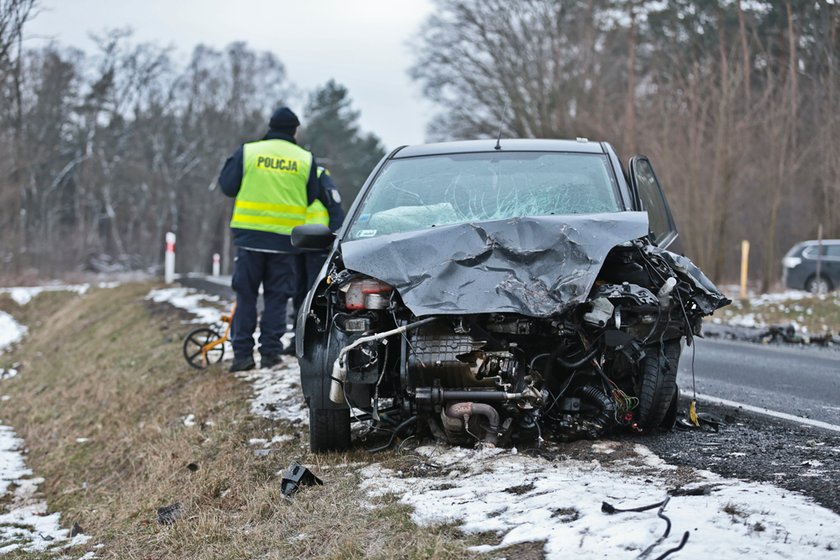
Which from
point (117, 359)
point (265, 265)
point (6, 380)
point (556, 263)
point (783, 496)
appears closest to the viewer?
point (783, 496)

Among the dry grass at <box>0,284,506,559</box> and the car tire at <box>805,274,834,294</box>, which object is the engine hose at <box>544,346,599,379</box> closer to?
the dry grass at <box>0,284,506,559</box>

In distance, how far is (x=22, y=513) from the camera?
701cm

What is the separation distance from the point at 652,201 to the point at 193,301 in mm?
10514

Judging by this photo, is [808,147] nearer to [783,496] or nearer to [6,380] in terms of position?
[6,380]

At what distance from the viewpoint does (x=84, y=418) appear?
9922 mm

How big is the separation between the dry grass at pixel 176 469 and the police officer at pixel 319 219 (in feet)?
3.59

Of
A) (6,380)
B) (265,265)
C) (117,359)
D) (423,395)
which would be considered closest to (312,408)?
(423,395)

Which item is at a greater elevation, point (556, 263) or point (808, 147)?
point (808, 147)

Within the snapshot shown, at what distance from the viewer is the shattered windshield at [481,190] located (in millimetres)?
5832

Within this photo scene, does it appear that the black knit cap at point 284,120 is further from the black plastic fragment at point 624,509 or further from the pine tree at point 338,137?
the pine tree at point 338,137

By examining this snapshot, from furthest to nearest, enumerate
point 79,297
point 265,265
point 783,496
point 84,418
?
point 79,297
point 84,418
point 265,265
point 783,496

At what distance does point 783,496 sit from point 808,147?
21462 mm

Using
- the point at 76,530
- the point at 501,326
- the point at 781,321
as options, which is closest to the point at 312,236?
the point at 501,326

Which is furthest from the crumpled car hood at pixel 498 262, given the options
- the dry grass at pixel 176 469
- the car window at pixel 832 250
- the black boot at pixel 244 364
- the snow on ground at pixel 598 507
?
the car window at pixel 832 250
